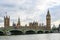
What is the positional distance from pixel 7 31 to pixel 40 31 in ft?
164

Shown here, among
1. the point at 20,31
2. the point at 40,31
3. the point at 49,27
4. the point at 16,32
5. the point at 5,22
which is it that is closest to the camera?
the point at 20,31

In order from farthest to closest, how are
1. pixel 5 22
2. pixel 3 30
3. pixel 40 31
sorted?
pixel 5 22, pixel 40 31, pixel 3 30

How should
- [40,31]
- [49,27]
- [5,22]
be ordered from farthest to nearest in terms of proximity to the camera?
[49,27], [5,22], [40,31]

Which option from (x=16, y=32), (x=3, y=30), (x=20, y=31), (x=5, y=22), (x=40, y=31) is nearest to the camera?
(x=3, y=30)

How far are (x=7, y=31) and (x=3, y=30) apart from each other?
6.97 ft

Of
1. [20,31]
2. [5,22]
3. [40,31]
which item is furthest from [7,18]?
[20,31]

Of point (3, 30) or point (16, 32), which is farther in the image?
point (16, 32)

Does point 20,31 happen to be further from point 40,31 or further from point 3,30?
point 40,31

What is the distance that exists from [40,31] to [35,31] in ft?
54.9

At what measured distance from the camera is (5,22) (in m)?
183

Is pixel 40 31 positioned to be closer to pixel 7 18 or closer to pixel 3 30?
pixel 7 18

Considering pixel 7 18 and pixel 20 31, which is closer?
pixel 20 31

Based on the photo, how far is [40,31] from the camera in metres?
171

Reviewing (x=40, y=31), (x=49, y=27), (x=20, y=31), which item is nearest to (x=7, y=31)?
(x=20, y=31)
